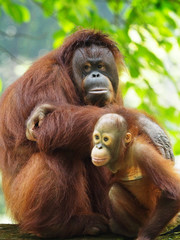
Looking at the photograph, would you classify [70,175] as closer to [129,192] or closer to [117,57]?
[129,192]

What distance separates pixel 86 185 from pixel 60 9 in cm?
394

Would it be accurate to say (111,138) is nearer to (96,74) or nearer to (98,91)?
(98,91)

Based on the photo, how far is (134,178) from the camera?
12.6 ft

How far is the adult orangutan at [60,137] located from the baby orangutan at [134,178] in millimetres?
299

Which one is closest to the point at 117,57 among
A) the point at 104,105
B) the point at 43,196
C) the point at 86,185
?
the point at 104,105

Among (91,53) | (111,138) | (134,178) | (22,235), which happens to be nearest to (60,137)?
(111,138)

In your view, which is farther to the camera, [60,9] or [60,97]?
[60,9]

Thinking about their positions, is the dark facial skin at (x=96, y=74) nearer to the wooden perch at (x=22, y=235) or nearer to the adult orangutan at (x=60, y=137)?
the adult orangutan at (x=60, y=137)

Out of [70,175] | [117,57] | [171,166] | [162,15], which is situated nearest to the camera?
[171,166]

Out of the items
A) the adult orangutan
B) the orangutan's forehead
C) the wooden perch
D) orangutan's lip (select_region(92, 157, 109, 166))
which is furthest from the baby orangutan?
the orangutan's forehead

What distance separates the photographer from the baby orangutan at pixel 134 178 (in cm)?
351

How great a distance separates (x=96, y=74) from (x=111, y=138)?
3.90ft

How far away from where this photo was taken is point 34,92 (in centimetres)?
454

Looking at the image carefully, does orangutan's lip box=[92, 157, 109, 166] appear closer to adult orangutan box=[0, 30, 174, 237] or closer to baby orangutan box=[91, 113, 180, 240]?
baby orangutan box=[91, 113, 180, 240]
